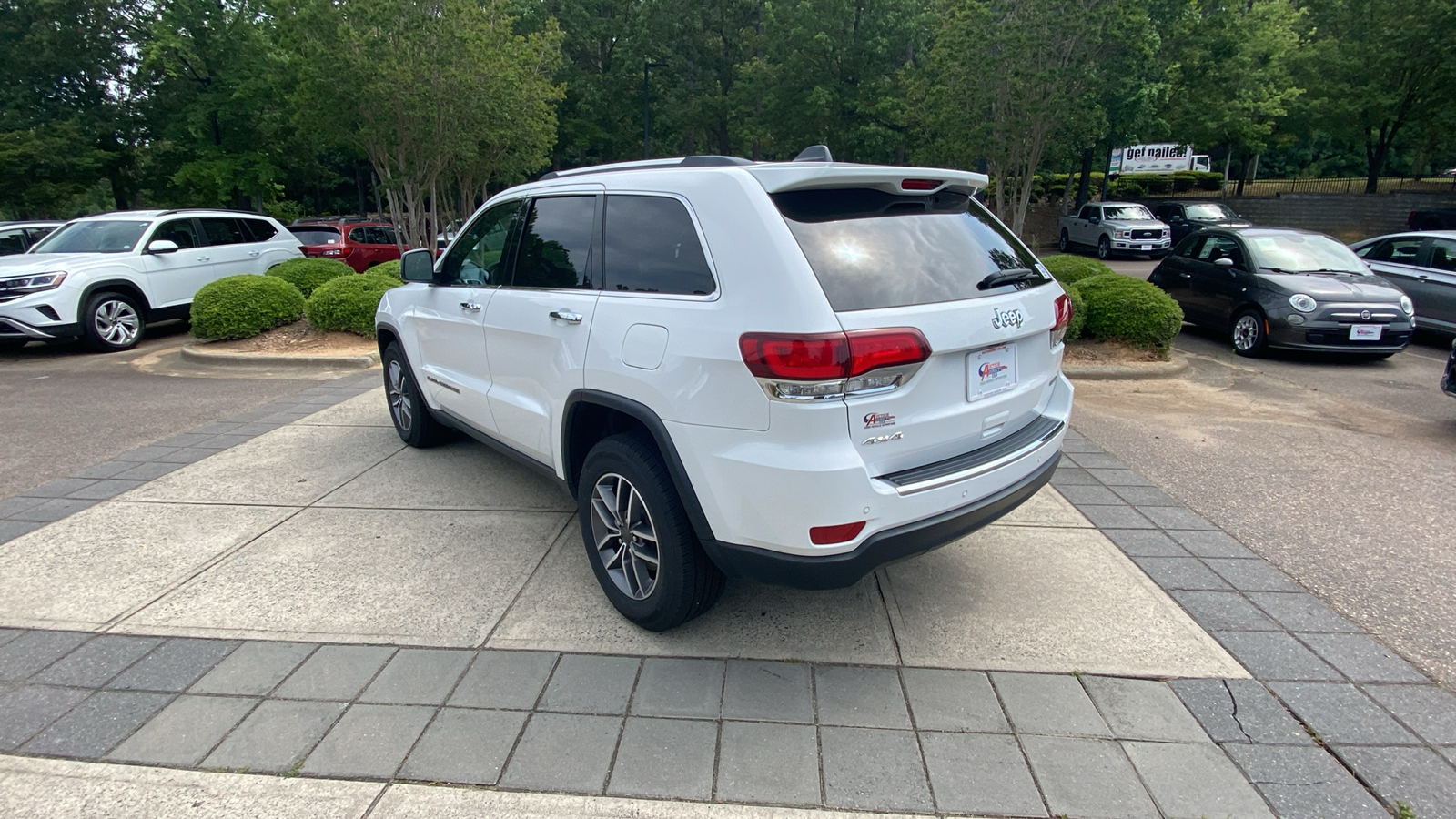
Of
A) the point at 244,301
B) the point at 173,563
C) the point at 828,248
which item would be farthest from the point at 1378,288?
the point at 244,301

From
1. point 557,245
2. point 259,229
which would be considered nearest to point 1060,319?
point 557,245

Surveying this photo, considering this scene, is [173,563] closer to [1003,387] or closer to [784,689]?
[784,689]

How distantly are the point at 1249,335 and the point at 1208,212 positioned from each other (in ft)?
56.2

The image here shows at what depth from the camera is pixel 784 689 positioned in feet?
9.29

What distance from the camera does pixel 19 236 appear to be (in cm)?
1352

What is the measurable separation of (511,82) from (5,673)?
13.0 metres

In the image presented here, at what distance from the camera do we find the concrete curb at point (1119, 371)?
7.78 metres

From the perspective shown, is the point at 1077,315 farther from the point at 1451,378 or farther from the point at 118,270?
the point at 118,270

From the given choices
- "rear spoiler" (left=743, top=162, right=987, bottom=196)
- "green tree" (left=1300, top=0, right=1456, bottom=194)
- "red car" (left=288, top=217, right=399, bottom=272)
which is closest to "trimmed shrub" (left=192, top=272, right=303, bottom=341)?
"red car" (left=288, top=217, right=399, bottom=272)

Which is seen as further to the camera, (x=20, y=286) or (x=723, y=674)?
(x=20, y=286)

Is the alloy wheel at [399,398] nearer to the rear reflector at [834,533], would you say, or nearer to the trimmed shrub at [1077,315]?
the rear reflector at [834,533]

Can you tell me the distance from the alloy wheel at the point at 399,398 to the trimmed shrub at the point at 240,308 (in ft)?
16.4

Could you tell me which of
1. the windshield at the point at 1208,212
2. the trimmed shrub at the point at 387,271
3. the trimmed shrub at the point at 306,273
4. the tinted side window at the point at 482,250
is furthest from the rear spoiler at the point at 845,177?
the windshield at the point at 1208,212

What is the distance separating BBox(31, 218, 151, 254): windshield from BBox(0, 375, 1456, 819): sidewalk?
24.7ft
